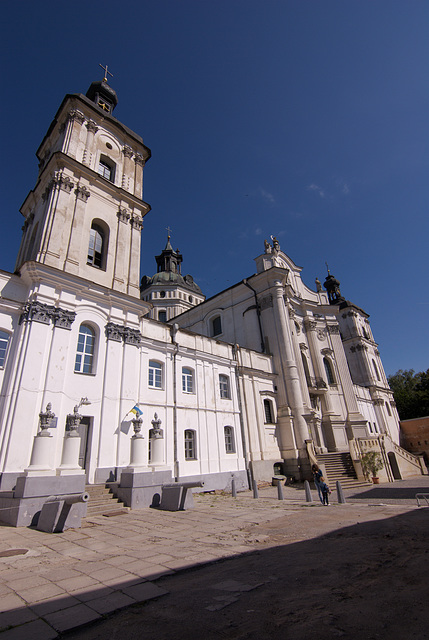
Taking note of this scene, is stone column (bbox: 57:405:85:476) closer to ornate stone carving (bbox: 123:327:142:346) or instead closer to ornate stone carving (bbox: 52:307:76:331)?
ornate stone carving (bbox: 52:307:76:331)

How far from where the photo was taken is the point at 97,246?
64.7ft

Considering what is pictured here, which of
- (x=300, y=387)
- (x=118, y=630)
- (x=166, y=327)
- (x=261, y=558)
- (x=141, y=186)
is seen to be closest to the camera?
(x=118, y=630)

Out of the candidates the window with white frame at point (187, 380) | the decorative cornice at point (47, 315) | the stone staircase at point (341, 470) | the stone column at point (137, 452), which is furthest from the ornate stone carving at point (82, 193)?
the stone staircase at point (341, 470)

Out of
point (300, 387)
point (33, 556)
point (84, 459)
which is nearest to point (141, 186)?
point (84, 459)

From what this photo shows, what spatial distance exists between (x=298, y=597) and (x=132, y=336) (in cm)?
1524

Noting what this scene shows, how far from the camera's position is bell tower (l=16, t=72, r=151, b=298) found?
57.6 feet

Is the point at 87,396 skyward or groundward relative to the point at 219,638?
skyward

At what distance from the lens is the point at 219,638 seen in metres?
3.20

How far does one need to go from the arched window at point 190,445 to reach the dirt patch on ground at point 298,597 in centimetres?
1266

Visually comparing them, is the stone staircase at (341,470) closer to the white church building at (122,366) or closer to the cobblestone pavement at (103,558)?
the white church building at (122,366)

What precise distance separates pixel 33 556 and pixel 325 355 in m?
31.8

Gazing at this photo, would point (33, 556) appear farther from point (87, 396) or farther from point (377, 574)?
point (87, 396)

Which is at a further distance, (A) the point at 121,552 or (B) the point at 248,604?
(A) the point at 121,552

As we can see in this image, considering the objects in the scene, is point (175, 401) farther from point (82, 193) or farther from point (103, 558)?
point (82, 193)
